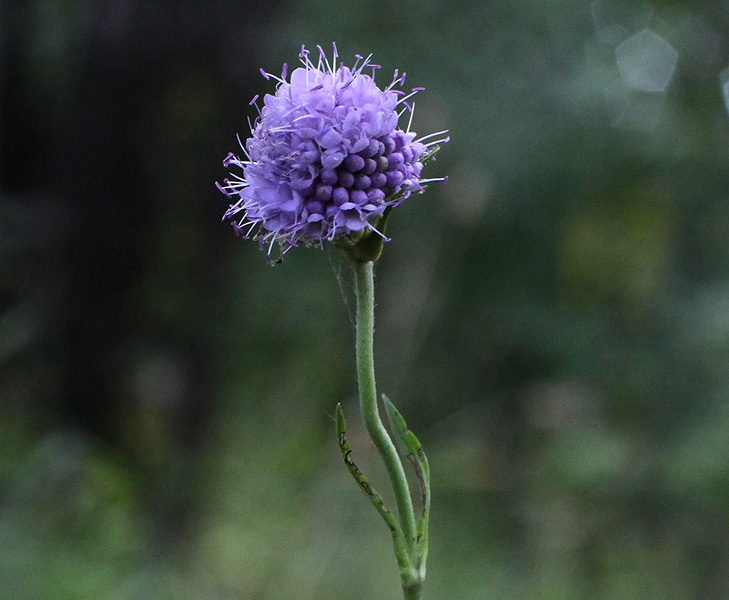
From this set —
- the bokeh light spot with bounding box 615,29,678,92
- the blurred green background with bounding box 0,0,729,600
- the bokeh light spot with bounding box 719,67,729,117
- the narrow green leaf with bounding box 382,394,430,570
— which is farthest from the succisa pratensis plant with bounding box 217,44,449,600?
the bokeh light spot with bounding box 719,67,729,117

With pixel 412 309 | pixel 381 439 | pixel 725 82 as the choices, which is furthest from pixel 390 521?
pixel 725 82

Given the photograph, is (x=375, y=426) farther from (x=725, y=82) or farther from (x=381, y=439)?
(x=725, y=82)

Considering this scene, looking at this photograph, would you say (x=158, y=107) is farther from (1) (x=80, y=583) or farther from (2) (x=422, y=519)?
(2) (x=422, y=519)

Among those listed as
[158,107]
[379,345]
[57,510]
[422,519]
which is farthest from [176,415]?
[422,519]

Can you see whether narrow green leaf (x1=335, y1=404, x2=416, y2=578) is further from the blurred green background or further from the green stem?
the blurred green background

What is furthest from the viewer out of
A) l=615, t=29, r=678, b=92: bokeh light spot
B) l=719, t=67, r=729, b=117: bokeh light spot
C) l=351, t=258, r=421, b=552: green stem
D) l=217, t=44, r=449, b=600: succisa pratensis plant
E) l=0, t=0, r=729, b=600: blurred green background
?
l=719, t=67, r=729, b=117: bokeh light spot

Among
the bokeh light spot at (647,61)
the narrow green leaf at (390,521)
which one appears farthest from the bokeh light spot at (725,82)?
the narrow green leaf at (390,521)

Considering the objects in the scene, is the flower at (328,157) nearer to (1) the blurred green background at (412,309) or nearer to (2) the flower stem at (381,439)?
(2) the flower stem at (381,439)
